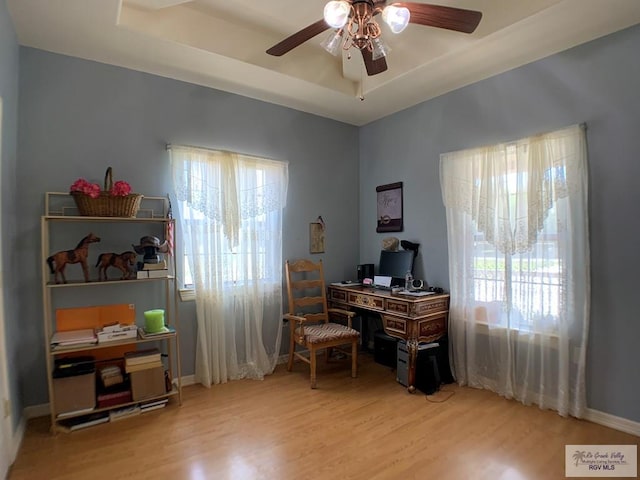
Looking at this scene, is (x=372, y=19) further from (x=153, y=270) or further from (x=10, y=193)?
(x=10, y=193)

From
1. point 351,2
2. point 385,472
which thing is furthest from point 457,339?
point 351,2

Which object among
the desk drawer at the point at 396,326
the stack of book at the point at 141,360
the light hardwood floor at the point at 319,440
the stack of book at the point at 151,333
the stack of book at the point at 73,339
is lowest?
the light hardwood floor at the point at 319,440

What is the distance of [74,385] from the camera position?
2.46 m

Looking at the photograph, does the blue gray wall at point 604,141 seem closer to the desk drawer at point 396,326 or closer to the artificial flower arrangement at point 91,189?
the desk drawer at point 396,326

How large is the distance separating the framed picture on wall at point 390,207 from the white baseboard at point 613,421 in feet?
7.26

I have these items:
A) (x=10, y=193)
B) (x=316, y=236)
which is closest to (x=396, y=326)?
(x=316, y=236)

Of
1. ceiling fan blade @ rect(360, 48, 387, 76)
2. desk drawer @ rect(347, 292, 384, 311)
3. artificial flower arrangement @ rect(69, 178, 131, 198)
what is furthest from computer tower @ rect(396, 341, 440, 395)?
artificial flower arrangement @ rect(69, 178, 131, 198)

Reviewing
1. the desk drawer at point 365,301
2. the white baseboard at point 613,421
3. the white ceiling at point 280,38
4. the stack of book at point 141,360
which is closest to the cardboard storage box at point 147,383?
the stack of book at point 141,360

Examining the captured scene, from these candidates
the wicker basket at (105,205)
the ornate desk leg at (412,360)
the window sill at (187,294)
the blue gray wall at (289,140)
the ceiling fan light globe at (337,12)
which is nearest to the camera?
the ceiling fan light globe at (337,12)

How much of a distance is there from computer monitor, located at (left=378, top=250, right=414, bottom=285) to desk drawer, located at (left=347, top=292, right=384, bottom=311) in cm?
39

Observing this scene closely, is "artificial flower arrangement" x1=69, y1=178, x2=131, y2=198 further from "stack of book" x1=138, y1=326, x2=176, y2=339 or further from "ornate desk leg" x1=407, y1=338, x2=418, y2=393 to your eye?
"ornate desk leg" x1=407, y1=338, x2=418, y2=393

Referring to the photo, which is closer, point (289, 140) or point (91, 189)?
point (91, 189)

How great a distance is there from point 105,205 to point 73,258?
17.4 inches

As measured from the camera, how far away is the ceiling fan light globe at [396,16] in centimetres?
176
